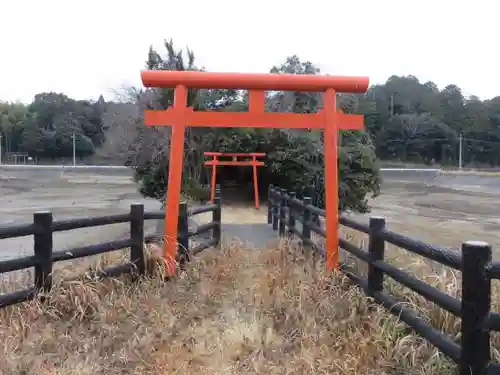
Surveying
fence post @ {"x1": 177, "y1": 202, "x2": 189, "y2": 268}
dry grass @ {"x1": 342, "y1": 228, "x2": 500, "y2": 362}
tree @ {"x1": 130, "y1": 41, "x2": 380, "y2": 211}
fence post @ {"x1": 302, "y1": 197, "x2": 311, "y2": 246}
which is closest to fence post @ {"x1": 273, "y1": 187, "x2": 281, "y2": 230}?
fence post @ {"x1": 302, "y1": 197, "x2": 311, "y2": 246}

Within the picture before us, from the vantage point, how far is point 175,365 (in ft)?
11.3

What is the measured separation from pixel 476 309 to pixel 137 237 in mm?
3469

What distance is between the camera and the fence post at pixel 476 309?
294cm

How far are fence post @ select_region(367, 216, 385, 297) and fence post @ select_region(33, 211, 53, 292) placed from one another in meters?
2.74

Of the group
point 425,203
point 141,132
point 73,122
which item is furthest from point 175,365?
point 73,122

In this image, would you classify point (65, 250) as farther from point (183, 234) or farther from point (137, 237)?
point (183, 234)

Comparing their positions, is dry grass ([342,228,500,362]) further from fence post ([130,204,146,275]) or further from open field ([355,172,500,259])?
open field ([355,172,500,259])

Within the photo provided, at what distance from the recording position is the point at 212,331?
4156 millimetres

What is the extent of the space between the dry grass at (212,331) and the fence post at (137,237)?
0.21 m

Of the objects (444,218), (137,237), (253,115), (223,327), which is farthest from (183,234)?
(444,218)

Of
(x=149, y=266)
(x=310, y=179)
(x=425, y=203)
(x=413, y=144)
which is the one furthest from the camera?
(x=413, y=144)

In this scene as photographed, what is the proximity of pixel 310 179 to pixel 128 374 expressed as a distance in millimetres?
13791

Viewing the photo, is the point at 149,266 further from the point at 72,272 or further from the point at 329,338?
the point at 329,338

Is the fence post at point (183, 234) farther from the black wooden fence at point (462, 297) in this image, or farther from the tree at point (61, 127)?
the tree at point (61, 127)
